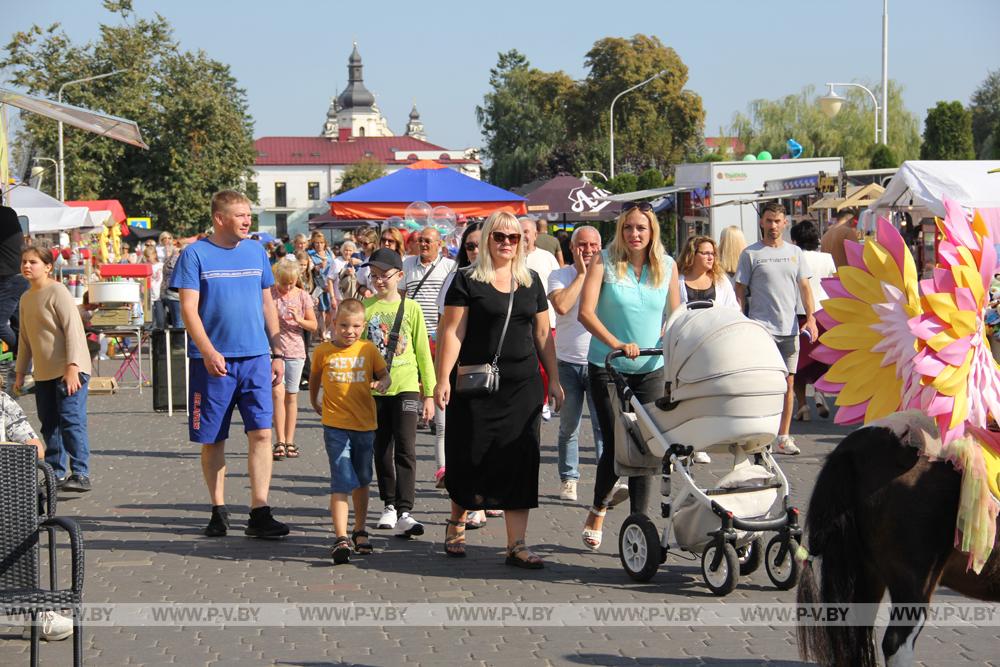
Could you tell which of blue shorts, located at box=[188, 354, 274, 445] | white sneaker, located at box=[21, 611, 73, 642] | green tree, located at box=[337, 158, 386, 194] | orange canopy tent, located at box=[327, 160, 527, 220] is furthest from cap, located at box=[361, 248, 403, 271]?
green tree, located at box=[337, 158, 386, 194]

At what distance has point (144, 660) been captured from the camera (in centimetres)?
536

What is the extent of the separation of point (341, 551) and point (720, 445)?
2.19 metres

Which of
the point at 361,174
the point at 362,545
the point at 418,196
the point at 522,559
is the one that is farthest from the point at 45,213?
the point at 361,174

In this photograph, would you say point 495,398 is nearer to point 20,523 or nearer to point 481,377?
point 481,377

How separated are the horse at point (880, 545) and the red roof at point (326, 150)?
156803mm

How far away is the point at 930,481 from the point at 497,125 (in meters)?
98.2

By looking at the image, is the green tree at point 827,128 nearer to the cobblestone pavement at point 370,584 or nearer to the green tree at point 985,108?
the green tree at point 985,108

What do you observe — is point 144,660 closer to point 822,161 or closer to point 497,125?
point 822,161

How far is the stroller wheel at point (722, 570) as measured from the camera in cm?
632

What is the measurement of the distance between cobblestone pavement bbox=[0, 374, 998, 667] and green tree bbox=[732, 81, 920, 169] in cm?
4857

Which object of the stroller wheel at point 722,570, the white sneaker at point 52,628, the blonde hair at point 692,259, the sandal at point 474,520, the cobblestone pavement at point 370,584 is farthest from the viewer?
the blonde hair at point 692,259

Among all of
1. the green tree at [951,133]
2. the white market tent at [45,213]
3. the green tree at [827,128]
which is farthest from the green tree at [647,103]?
the white market tent at [45,213]

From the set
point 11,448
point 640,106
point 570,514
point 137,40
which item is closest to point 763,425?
point 570,514

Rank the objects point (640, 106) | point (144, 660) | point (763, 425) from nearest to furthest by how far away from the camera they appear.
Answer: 1. point (144, 660)
2. point (763, 425)
3. point (640, 106)
